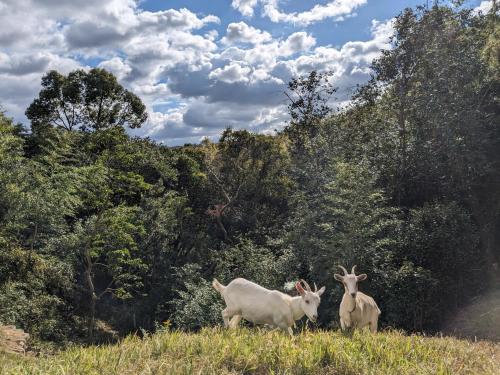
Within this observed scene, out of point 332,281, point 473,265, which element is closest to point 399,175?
point 473,265

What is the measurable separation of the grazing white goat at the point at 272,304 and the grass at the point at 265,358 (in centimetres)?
115

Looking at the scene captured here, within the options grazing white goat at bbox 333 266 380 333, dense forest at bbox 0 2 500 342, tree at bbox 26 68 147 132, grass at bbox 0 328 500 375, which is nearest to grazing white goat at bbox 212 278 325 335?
grazing white goat at bbox 333 266 380 333

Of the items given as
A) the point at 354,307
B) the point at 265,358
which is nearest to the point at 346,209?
the point at 354,307

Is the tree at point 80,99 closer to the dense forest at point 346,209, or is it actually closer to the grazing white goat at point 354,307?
the dense forest at point 346,209

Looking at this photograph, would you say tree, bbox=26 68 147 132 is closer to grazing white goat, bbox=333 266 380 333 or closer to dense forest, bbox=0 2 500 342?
dense forest, bbox=0 2 500 342

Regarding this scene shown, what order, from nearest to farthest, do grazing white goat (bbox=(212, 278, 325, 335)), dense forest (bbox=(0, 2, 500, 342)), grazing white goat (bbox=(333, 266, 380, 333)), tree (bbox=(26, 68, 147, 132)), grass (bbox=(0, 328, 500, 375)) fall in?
grass (bbox=(0, 328, 500, 375)) → grazing white goat (bbox=(212, 278, 325, 335)) → grazing white goat (bbox=(333, 266, 380, 333)) → dense forest (bbox=(0, 2, 500, 342)) → tree (bbox=(26, 68, 147, 132))

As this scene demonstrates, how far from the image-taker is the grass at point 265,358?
4.86m

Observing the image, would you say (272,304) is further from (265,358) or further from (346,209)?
(346,209)

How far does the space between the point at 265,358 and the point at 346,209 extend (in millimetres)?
11069

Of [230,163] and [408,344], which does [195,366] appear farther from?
[230,163]

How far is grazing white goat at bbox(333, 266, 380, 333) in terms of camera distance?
7852mm

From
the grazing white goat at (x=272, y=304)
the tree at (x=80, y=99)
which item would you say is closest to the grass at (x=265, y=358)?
the grazing white goat at (x=272, y=304)

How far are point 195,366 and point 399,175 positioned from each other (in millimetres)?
14295

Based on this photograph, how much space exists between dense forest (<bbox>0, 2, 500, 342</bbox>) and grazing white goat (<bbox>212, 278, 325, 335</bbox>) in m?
6.33
